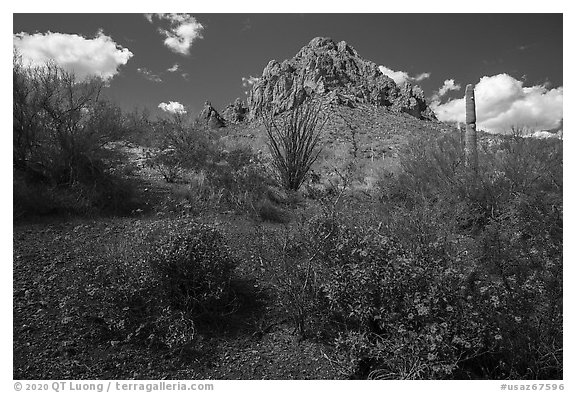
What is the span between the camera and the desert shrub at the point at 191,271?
4.10 metres

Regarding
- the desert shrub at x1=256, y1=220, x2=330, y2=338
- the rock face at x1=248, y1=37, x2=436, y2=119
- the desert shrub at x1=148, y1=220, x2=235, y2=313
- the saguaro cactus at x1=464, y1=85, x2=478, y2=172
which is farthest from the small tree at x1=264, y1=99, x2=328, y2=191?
the rock face at x1=248, y1=37, x2=436, y2=119

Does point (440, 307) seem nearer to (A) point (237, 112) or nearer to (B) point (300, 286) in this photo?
(B) point (300, 286)

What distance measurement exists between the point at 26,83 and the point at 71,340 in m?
6.31

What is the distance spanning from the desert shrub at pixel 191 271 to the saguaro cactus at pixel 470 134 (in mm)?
5859

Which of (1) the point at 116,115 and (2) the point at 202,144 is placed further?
(2) the point at 202,144

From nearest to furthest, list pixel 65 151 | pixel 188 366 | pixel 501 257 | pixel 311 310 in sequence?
pixel 188 366 → pixel 311 310 → pixel 501 257 → pixel 65 151

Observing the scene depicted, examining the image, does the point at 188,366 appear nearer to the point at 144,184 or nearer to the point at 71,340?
the point at 71,340

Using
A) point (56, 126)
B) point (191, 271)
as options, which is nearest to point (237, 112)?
point (56, 126)

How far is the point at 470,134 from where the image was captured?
9656 mm

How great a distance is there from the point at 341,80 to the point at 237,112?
38.4 ft

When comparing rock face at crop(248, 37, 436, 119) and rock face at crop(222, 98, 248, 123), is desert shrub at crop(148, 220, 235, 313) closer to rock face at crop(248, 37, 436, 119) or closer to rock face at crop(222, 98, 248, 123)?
rock face at crop(248, 37, 436, 119)

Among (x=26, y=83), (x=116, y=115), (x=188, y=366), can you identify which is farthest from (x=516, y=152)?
(x=26, y=83)

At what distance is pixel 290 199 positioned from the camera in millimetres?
9445

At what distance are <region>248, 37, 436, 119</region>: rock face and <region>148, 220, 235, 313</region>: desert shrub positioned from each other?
102ft
